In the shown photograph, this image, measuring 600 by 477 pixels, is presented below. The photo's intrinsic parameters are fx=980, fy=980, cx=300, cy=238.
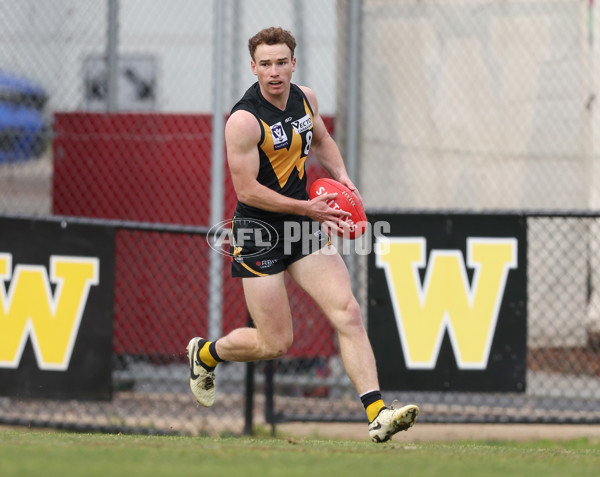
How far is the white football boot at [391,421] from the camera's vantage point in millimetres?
5090

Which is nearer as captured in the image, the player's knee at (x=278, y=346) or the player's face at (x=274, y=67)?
the player's face at (x=274, y=67)

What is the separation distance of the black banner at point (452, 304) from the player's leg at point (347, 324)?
1.46m

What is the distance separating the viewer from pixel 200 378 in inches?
242

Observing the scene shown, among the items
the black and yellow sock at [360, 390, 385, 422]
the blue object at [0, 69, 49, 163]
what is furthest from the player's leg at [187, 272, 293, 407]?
the blue object at [0, 69, 49, 163]

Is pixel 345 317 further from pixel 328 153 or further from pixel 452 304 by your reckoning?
pixel 452 304

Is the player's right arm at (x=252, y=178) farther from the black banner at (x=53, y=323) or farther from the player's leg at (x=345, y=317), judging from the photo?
the black banner at (x=53, y=323)

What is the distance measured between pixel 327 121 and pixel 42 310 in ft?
9.68

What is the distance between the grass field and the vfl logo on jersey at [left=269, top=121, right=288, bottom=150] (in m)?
1.60

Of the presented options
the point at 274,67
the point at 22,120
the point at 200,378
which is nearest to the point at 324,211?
the point at 274,67

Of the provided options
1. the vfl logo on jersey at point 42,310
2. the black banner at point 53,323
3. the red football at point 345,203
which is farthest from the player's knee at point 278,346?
the vfl logo on jersey at point 42,310

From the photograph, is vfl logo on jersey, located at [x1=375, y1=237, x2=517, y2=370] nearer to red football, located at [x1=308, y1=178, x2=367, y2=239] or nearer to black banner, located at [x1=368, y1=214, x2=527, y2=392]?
black banner, located at [x1=368, y1=214, x2=527, y2=392]

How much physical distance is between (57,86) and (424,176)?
3.41 metres

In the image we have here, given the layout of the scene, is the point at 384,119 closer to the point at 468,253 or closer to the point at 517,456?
the point at 468,253

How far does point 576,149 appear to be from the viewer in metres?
8.69
